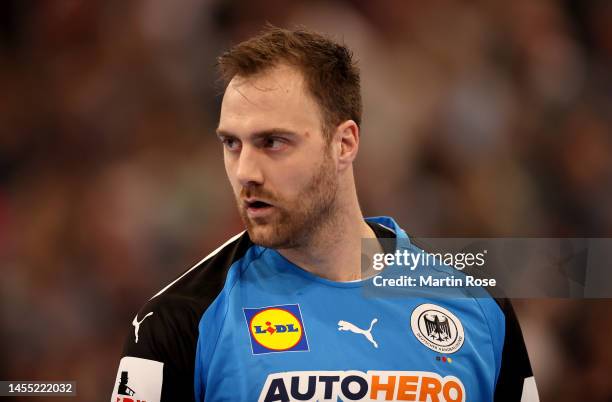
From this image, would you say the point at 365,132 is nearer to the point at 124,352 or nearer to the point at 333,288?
the point at 333,288

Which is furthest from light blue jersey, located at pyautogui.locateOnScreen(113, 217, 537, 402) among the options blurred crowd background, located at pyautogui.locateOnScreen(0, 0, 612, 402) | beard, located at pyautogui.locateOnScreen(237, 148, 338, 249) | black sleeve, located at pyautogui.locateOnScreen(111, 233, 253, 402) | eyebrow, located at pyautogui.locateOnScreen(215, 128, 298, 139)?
blurred crowd background, located at pyautogui.locateOnScreen(0, 0, 612, 402)

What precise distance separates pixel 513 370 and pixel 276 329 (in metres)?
0.91

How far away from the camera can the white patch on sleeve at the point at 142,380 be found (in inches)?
97.3

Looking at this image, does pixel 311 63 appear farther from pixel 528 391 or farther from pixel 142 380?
pixel 528 391

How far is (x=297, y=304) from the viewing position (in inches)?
106

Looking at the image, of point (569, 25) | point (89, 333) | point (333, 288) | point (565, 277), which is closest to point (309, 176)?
point (333, 288)

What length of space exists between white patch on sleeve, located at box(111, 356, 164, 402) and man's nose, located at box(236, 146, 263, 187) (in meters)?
0.65

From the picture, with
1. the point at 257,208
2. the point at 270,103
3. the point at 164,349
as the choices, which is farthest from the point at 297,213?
the point at 164,349

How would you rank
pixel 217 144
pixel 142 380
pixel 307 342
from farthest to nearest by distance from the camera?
pixel 217 144
pixel 307 342
pixel 142 380

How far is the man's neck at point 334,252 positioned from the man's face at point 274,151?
5.0 inches

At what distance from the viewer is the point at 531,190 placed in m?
5.32

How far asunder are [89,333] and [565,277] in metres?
2.77

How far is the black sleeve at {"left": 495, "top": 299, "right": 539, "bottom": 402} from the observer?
283 cm

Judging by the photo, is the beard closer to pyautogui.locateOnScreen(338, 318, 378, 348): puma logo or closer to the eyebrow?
the eyebrow
